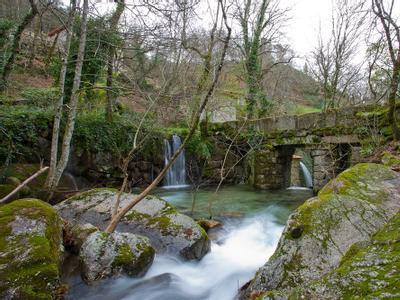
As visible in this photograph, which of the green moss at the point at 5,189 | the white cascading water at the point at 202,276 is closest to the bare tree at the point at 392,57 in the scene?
the white cascading water at the point at 202,276

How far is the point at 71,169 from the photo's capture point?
8.86 meters

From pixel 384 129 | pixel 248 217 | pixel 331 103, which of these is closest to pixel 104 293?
pixel 248 217

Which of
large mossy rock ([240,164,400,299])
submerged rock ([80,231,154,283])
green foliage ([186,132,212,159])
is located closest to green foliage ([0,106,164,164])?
green foliage ([186,132,212,159])

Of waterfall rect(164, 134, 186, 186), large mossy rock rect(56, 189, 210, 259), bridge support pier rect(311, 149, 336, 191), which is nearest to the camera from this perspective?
large mossy rock rect(56, 189, 210, 259)

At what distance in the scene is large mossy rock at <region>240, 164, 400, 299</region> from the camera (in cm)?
273

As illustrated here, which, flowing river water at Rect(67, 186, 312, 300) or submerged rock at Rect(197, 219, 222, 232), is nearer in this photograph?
flowing river water at Rect(67, 186, 312, 300)

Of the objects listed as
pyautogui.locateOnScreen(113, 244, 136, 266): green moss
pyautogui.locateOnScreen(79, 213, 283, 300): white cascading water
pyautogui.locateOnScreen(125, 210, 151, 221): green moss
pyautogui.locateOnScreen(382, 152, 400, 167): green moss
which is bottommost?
pyautogui.locateOnScreen(79, 213, 283, 300): white cascading water

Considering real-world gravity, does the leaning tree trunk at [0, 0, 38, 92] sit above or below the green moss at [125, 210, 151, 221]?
above

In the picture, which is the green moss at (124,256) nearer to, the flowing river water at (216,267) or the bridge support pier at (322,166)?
the flowing river water at (216,267)

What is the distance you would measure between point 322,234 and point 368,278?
6.26 feet

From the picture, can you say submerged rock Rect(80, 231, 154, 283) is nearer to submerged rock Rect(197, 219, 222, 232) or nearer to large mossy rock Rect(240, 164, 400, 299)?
large mossy rock Rect(240, 164, 400, 299)

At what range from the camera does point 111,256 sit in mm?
3555

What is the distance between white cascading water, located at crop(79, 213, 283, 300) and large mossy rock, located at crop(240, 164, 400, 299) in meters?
0.73

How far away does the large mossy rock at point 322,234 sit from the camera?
2.73 meters
